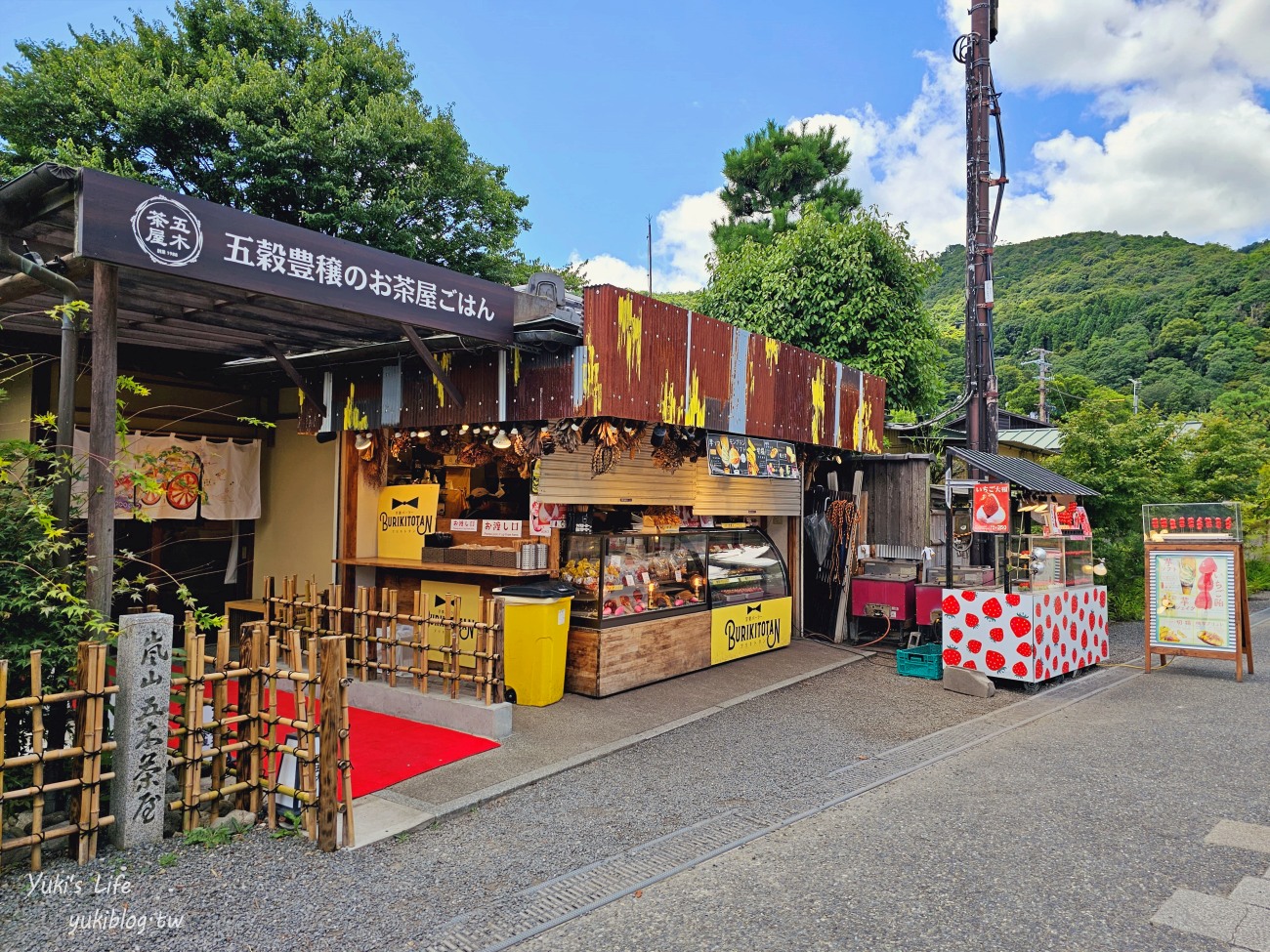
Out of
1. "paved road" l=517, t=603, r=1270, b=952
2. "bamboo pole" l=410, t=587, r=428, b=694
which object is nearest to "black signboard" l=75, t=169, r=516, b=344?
"bamboo pole" l=410, t=587, r=428, b=694

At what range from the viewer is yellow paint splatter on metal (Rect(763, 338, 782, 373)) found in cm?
941

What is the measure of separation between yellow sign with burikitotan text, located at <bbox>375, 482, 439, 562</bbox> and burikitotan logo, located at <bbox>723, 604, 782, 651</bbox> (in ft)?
12.7

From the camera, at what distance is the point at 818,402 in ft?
34.7

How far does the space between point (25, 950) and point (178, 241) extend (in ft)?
11.8

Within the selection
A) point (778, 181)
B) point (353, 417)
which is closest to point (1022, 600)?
point (353, 417)

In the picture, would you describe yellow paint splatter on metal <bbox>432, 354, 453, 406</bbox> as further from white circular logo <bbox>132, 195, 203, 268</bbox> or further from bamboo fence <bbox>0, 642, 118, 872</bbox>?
bamboo fence <bbox>0, 642, 118, 872</bbox>

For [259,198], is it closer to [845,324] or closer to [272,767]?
[845,324]

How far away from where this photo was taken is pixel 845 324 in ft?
57.1

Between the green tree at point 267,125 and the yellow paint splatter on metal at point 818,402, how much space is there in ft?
35.5

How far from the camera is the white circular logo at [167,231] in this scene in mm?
4316

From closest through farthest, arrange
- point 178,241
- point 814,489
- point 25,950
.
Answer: point 25,950
point 178,241
point 814,489

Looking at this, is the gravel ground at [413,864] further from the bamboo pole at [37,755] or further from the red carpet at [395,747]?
the red carpet at [395,747]

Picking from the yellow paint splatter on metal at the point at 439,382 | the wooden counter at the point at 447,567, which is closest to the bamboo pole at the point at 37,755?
the wooden counter at the point at 447,567

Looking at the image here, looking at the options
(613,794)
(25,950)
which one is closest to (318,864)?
(25,950)
